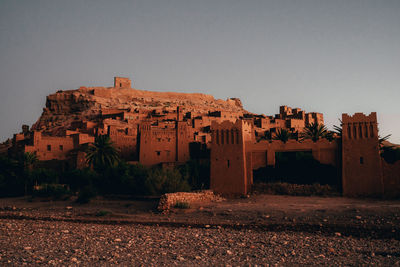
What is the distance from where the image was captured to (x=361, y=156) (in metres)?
20.2

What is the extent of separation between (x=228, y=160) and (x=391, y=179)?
8.64 meters

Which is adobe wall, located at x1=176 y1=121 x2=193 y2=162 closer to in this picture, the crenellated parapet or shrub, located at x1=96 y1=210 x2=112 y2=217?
shrub, located at x1=96 y1=210 x2=112 y2=217

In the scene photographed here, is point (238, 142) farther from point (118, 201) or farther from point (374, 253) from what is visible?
point (374, 253)

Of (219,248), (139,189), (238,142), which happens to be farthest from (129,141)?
(219,248)

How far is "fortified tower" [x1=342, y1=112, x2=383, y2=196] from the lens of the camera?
1981 cm

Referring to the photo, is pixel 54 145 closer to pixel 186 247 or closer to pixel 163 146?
pixel 163 146

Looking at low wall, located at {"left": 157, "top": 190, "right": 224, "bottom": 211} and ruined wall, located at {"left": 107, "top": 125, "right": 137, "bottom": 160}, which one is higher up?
ruined wall, located at {"left": 107, "top": 125, "right": 137, "bottom": 160}

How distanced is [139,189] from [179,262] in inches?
567

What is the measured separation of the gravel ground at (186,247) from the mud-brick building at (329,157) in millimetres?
7144

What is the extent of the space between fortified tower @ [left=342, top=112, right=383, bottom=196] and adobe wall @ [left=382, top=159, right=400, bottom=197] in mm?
291

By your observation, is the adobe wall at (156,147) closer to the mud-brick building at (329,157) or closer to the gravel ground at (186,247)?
the mud-brick building at (329,157)

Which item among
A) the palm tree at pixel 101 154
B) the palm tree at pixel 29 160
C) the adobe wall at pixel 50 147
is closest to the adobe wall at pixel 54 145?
the adobe wall at pixel 50 147

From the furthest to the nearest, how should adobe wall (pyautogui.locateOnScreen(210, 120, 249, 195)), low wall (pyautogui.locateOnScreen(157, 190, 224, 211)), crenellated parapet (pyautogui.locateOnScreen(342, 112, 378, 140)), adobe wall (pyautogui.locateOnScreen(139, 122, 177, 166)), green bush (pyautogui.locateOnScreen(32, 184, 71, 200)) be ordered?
adobe wall (pyautogui.locateOnScreen(139, 122, 177, 166))
green bush (pyautogui.locateOnScreen(32, 184, 71, 200))
adobe wall (pyautogui.locateOnScreen(210, 120, 249, 195))
crenellated parapet (pyautogui.locateOnScreen(342, 112, 378, 140))
low wall (pyautogui.locateOnScreen(157, 190, 224, 211))

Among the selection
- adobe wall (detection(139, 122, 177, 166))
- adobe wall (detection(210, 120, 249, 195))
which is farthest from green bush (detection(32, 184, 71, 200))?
adobe wall (detection(210, 120, 249, 195))
